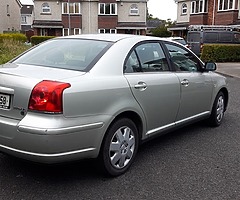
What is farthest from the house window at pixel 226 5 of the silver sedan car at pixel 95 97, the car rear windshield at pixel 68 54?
the car rear windshield at pixel 68 54

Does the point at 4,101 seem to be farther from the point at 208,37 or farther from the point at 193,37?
the point at 208,37

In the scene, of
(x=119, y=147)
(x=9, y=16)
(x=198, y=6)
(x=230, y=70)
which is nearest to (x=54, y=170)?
(x=119, y=147)

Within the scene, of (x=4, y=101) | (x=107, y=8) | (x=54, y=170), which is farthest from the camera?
(x=107, y=8)

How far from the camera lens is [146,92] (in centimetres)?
368

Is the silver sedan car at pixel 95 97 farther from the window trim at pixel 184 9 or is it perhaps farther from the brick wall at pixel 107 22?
the window trim at pixel 184 9

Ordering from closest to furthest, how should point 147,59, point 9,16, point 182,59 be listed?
point 147,59
point 182,59
point 9,16

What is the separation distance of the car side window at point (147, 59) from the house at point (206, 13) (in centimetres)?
2535

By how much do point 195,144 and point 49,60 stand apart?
8.03 feet

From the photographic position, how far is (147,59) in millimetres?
3953

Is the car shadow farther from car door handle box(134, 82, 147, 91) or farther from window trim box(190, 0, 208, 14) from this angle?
window trim box(190, 0, 208, 14)

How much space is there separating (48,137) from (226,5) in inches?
1253

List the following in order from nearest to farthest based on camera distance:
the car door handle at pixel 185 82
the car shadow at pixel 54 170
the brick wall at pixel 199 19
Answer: the car shadow at pixel 54 170
the car door handle at pixel 185 82
the brick wall at pixel 199 19

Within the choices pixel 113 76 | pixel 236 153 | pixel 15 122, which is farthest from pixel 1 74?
pixel 236 153

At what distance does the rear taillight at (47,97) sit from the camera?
283 cm
